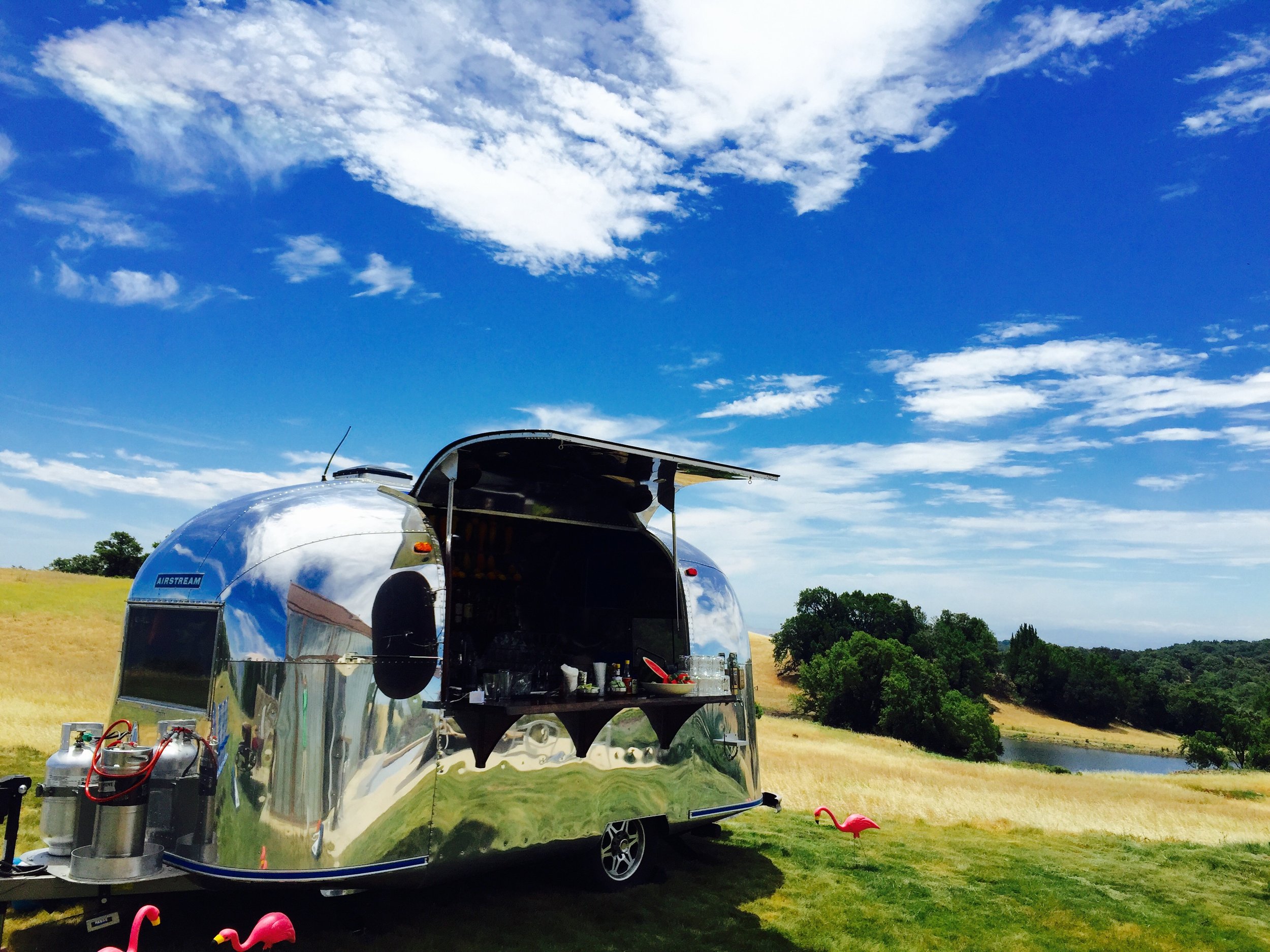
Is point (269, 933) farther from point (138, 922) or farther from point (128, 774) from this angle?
point (128, 774)

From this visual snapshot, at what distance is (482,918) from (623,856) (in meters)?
1.44

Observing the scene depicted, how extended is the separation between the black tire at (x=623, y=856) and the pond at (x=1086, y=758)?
198ft

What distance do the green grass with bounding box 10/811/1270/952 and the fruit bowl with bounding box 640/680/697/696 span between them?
182cm

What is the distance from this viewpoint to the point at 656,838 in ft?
25.5

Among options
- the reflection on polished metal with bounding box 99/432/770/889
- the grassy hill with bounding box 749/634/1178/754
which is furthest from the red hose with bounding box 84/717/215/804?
the grassy hill with bounding box 749/634/1178/754

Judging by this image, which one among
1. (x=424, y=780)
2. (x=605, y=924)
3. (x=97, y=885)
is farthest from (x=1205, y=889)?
(x=97, y=885)

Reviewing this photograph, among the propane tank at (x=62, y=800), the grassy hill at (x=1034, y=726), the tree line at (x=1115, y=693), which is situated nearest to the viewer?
the propane tank at (x=62, y=800)

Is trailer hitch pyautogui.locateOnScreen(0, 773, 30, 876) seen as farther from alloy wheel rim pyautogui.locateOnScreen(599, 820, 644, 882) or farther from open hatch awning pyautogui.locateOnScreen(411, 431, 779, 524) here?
alloy wheel rim pyautogui.locateOnScreen(599, 820, 644, 882)

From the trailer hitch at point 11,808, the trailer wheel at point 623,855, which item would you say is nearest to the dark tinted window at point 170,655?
the trailer hitch at point 11,808

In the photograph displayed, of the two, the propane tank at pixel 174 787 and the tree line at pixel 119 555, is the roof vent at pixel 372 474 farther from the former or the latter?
the tree line at pixel 119 555

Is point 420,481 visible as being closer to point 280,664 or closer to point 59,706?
point 280,664

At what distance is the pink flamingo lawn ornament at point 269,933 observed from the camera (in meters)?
5.00

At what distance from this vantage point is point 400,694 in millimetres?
5711

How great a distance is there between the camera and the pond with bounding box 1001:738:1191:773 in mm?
62812
